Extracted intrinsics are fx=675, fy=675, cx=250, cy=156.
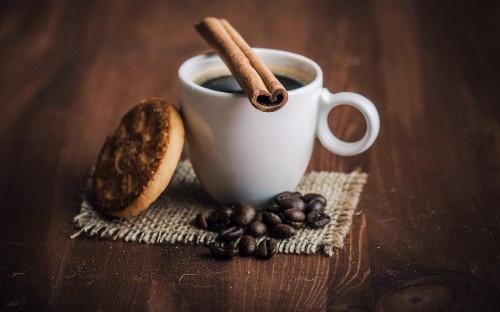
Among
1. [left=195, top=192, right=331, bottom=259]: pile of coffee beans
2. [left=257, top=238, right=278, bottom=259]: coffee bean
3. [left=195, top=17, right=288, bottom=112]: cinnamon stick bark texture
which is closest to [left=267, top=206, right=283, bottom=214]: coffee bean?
[left=195, top=192, right=331, bottom=259]: pile of coffee beans

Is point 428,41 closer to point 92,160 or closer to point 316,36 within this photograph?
point 316,36

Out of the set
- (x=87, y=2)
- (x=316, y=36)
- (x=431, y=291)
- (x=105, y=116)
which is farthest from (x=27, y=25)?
(x=431, y=291)

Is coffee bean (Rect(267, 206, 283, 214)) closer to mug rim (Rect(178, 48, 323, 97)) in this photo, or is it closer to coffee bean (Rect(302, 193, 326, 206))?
coffee bean (Rect(302, 193, 326, 206))

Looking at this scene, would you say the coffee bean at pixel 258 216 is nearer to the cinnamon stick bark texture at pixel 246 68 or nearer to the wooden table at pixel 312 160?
the wooden table at pixel 312 160

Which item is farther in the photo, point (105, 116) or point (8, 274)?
point (105, 116)

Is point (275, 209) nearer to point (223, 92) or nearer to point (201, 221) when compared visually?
point (201, 221)

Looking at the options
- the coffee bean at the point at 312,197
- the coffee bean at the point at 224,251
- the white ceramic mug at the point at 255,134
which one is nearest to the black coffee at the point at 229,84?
the white ceramic mug at the point at 255,134

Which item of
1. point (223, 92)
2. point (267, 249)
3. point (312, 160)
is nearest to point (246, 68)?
point (223, 92)
